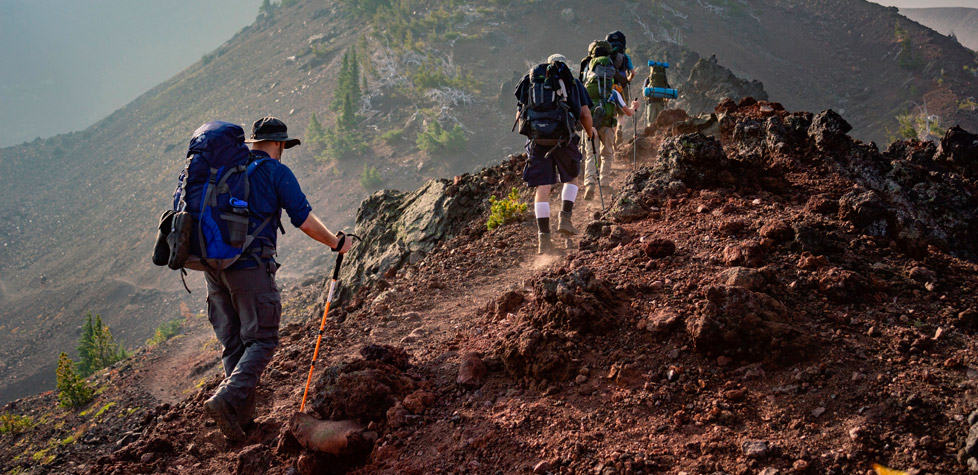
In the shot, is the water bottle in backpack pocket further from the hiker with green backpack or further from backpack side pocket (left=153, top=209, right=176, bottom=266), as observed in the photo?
the hiker with green backpack

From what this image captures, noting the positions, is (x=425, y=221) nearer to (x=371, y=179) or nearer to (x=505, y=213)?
(x=505, y=213)

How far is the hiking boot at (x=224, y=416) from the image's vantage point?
3.92 meters

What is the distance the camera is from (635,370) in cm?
344

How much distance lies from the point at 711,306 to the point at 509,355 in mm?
1286

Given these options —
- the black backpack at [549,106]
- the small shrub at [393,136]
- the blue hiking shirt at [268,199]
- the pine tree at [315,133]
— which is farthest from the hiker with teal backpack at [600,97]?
the pine tree at [315,133]

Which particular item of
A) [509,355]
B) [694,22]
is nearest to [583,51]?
[694,22]

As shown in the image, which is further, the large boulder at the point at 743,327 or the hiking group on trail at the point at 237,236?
the hiking group on trail at the point at 237,236

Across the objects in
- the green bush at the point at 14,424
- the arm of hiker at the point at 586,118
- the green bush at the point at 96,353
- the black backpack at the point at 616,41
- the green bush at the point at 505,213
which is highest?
the black backpack at the point at 616,41

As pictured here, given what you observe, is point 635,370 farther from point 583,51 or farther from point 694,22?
point 694,22

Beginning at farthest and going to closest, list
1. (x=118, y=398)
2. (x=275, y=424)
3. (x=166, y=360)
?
(x=166, y=360)
(x=118, y=398)
(x=275, y=424)

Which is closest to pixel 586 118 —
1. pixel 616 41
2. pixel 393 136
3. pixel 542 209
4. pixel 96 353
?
pixel 542 209

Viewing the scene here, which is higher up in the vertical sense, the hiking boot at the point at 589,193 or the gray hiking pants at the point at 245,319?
the gray hiking pants at the point at 245,319

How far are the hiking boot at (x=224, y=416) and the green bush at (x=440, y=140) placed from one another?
36469 mm

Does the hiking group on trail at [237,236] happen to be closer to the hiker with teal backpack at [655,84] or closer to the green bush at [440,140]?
the hiker with teal backpack at [655,84]
